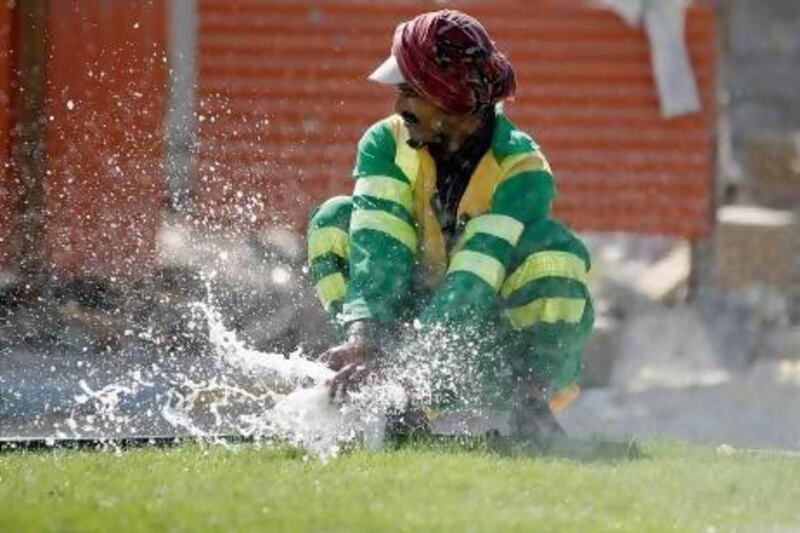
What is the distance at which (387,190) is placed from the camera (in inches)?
316

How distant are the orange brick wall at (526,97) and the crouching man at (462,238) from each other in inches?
140

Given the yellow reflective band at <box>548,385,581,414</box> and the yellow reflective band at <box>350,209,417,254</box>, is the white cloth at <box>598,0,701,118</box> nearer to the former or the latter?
the yellow reflective band at <box>548,385,581,414</box>

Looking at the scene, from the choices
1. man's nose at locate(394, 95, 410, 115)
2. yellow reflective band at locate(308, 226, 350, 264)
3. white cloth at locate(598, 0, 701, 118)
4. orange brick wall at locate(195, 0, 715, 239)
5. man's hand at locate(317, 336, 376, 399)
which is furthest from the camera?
white cloth at locate(598, 0, 701, 118)

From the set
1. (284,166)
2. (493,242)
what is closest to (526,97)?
(284,166)

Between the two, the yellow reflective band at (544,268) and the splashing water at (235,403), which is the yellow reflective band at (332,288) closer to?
the splashing water at (235,403)

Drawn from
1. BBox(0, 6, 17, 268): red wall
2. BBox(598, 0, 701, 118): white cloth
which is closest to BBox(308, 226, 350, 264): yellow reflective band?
BBox(0, 6, 17, 268): red wall

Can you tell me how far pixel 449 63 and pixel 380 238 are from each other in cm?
62

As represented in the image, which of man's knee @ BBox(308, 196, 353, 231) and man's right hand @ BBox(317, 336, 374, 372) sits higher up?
man's knee @ BBox(308, 196, 353, 231)

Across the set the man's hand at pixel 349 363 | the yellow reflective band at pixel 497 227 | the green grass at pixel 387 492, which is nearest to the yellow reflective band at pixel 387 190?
the yellow reflective band at pixel 497 227

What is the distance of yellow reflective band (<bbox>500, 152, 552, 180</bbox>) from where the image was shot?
8031mm

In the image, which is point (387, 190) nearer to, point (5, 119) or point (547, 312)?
point (547, 312)

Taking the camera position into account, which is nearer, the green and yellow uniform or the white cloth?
the green and yellow uniform

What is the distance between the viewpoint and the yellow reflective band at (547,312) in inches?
314

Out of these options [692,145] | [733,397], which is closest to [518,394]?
[733,397]
